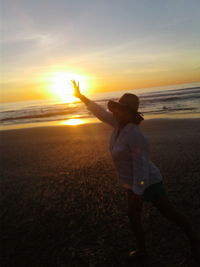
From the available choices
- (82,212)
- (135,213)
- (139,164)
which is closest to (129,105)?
(139,164)

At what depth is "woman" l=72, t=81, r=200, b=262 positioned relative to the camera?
2621 mm

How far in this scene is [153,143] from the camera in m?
9.65

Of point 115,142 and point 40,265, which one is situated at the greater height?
point 115,142

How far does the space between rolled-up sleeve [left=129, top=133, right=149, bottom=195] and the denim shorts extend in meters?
0.20

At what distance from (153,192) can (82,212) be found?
2.08 m

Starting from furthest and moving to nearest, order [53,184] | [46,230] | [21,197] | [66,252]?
[53,184] < [21,197] < [46,230] < [66,252]

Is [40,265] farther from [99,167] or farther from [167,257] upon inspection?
[99,167]

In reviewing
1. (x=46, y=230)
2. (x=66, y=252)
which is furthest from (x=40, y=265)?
(x=46, y=230)

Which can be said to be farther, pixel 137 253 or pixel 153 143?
pixel 153 143

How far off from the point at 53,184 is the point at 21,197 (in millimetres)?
862

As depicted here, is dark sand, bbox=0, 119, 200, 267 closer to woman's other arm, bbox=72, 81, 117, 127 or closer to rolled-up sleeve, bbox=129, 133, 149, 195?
rolled-up sleeve, bbox=129, 133, 149, 195

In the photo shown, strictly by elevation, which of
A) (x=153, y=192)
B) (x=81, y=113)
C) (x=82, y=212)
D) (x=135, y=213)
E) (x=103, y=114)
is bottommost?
(x=82, y=212)

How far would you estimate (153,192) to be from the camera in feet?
9.29

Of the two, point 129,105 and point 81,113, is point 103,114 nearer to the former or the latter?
point 129,105
